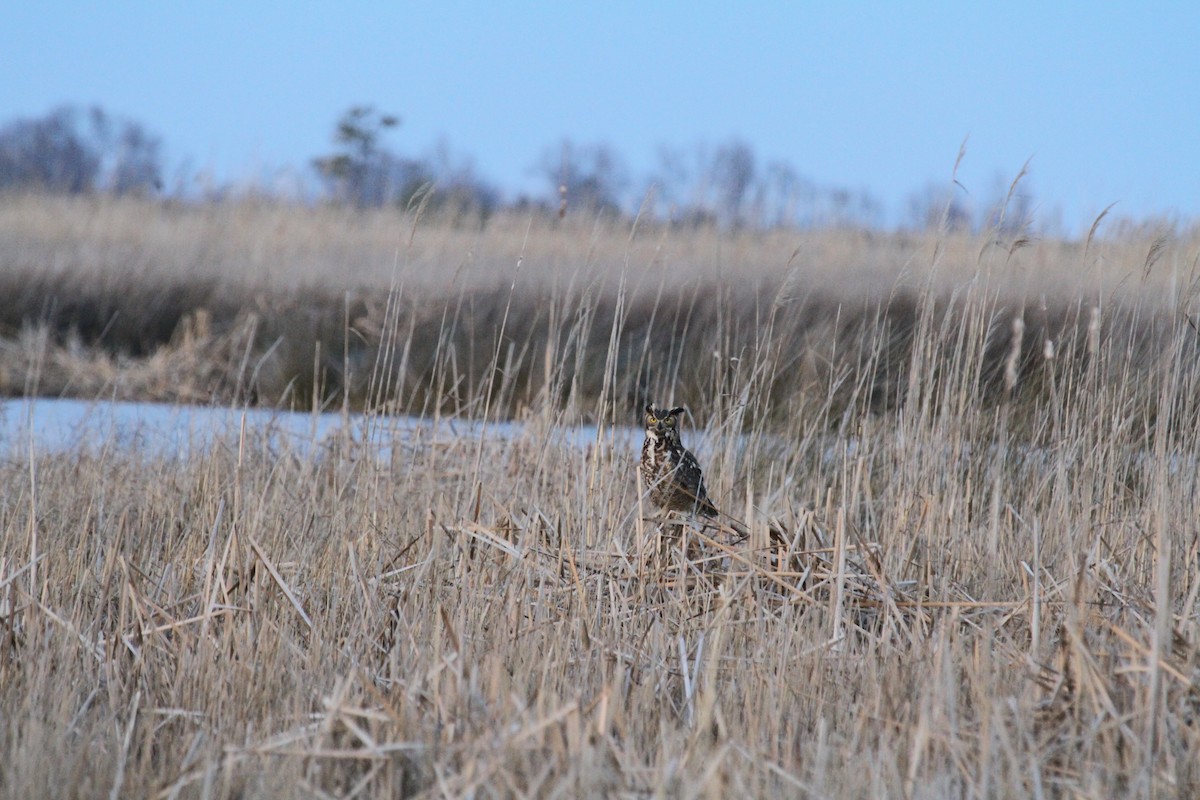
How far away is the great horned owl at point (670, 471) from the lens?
307cm

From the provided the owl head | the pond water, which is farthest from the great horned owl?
the pond water

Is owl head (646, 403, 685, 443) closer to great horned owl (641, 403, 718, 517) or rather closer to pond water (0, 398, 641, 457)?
great horned owl (641, 403, 718, 517)

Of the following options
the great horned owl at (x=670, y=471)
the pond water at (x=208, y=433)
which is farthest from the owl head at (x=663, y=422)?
the pond water at (x=208, y=433)

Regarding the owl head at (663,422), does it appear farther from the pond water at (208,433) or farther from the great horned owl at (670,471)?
the pond water at (208,433)

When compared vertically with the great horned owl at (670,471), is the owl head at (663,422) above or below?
above

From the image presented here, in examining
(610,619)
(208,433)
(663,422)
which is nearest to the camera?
(610,619)

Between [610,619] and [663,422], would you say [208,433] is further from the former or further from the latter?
[610,619]

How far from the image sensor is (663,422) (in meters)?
3.26

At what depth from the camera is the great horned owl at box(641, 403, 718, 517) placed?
3.07 meters

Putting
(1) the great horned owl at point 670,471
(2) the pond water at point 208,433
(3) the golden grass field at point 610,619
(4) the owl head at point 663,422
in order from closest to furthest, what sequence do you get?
(3) the golden grass field at point 610,619 < (1) the great horned owl at point 670,471 < (4) the owl head at point 663,422 < (2) the pond water at point 208,433

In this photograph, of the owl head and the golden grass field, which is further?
the owl head

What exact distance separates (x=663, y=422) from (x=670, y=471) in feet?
0.80

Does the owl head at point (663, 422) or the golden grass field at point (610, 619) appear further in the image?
the owl head at point (663, 422)

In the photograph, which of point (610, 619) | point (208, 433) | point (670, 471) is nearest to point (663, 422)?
point (670, 471)
